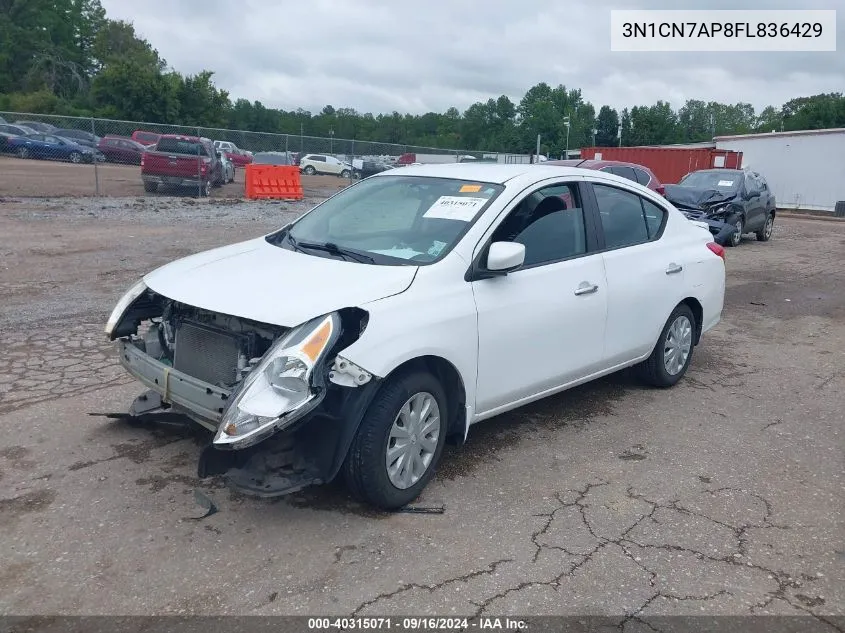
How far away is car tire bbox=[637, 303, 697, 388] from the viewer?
5867 mm

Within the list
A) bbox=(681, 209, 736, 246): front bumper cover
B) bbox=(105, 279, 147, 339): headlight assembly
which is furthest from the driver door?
bbox=(681, 209, 736, 246): front bumper cover

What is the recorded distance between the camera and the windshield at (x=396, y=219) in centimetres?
440

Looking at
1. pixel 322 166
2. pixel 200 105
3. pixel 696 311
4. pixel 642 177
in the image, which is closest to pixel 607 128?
pixel 200 105

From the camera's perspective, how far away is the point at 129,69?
50594mm

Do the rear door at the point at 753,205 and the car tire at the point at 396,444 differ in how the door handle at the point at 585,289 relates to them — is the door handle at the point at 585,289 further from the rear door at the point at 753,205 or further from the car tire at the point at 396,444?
the rear door at the point at 753,205

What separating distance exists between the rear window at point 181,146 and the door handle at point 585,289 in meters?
18.0

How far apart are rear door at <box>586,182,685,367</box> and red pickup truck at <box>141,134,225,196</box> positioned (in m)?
17.1

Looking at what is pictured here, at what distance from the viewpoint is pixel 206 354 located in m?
3.96

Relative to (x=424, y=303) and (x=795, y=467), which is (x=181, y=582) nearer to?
(x=424, y=303)

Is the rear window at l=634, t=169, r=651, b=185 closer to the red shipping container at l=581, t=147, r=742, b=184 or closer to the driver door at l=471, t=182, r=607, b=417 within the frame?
the driver door at l=471, t=182, r=607, b=417

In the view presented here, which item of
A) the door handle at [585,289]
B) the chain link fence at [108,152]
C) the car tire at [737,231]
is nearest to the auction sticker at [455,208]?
the door handle at [585,289]

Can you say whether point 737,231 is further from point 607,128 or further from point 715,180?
point 607,128

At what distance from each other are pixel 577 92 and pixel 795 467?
99.5 meters

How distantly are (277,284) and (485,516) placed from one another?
1.63m
